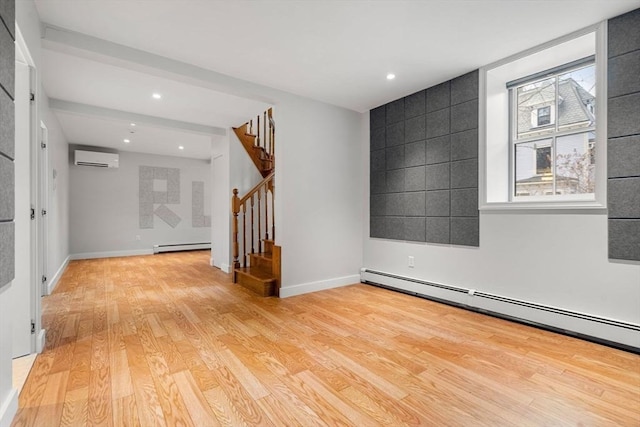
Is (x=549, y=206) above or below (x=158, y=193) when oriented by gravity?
below

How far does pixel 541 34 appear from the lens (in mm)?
2486

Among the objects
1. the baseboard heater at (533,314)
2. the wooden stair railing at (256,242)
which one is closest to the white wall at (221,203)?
the wooden stair railing at (256,242)

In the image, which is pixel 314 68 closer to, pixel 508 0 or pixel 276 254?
pixel 508 0

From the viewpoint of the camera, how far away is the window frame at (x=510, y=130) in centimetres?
235

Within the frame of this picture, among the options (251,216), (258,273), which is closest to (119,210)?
(251,216)

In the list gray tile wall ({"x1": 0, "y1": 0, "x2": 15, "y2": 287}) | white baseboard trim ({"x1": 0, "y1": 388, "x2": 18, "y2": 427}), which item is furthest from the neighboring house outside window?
white baseboard trim ({"x1": 0, "y1": 388, "x2": 18, "y2": 427})

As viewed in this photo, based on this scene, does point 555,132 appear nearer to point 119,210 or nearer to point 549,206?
point 549,206

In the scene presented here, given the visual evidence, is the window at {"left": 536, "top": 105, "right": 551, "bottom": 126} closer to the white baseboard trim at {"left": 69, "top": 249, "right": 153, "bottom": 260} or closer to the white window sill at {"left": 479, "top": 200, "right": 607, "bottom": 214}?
the white window sill at {"left": 479, "top": 200, "right": 607, "bottom": 214}

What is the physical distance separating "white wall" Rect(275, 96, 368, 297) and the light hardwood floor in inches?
28.4

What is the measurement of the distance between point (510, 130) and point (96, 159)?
25.1ft

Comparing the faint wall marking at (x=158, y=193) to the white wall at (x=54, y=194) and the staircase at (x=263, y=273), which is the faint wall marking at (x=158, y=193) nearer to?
the white wall at (x=54, y=194)

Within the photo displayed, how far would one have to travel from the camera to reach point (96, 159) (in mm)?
6555

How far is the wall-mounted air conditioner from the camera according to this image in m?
6.37

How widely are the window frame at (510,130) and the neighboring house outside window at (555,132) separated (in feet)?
0.24
